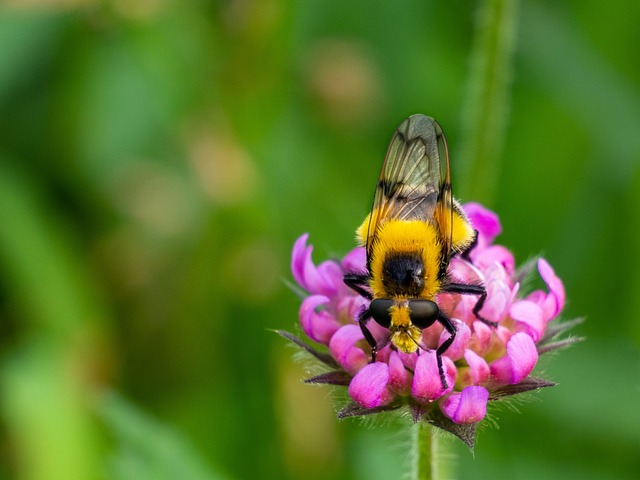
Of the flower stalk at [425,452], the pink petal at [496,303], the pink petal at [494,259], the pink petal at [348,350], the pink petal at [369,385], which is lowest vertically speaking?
the flower stalk at [425,452]

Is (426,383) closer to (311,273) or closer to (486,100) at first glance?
(311,273)

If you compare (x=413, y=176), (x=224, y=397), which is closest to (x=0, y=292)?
(x=224, y=397)

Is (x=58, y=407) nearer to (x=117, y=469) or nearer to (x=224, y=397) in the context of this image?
(x=224, y=397)

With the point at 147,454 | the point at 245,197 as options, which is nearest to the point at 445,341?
A: the point at 147,454

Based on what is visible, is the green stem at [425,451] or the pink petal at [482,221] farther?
the pink petal at [482,221]

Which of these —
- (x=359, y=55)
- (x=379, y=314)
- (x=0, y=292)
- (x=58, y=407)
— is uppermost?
(x=359, y=55)

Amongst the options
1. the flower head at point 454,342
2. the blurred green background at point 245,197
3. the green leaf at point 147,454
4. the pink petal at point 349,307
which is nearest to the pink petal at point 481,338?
the flower head at point 454,342

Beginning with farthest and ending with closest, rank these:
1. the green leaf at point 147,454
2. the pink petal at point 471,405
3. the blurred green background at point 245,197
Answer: the blurred green background at point 245,197 < the green leaf at point 147,454 < the pink petal at point 471,405

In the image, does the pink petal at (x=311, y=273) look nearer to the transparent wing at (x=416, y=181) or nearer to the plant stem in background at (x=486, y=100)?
the transparent wing at (x=416, y=181)
